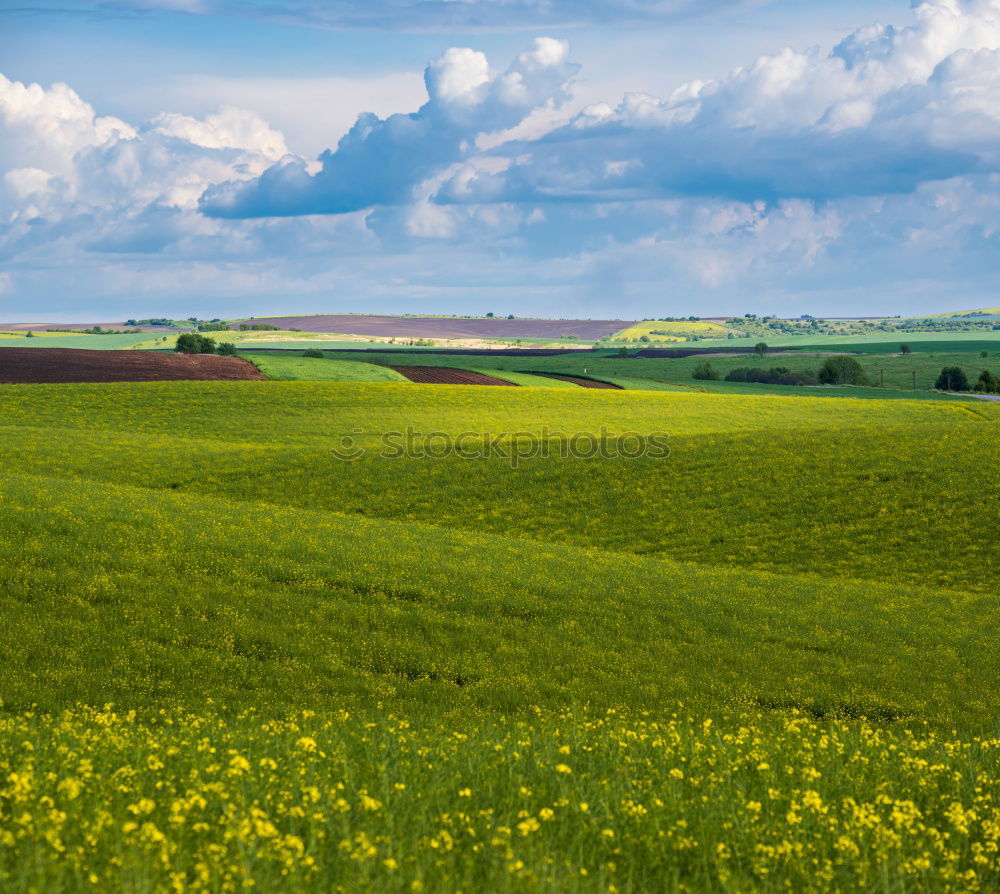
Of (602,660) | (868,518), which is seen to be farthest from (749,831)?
(868,518)

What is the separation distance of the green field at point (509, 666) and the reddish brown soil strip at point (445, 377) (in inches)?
1867

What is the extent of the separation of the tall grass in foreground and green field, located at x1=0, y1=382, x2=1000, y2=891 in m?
0.05

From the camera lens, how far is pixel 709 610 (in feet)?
75.9

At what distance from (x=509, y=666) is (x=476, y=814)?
387 inches

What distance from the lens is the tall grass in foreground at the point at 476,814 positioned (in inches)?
268

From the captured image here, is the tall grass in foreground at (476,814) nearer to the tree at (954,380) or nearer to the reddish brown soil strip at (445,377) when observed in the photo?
the reddish brown soil strip at (445,377)

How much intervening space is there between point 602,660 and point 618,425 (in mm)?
46215

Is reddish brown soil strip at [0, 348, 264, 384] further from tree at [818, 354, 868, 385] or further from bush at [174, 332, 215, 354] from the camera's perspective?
tree at [818, 354, 868, 385]

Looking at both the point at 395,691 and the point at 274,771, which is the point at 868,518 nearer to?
the point at 395,691

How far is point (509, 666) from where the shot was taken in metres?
18.0

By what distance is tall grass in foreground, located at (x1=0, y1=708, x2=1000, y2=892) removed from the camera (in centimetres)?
681

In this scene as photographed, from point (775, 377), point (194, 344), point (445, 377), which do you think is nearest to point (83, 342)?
point (194, 344)

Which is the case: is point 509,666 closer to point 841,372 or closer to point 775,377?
point 775,377

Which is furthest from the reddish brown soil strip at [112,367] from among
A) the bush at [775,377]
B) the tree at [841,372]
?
the tree at [841,372]
